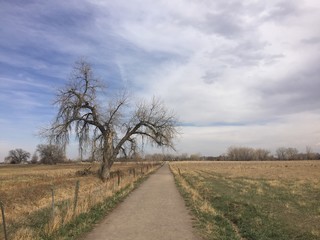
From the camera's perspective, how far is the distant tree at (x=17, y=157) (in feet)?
606

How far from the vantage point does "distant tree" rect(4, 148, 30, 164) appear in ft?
606

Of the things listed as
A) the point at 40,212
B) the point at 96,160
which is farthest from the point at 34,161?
the point at 40,212

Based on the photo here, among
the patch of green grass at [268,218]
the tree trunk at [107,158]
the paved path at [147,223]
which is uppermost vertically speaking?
the tree trunk at [107,158]

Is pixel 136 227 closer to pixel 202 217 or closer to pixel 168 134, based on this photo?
pixel 202 217

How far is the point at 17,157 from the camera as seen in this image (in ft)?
608

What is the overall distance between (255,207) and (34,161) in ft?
600

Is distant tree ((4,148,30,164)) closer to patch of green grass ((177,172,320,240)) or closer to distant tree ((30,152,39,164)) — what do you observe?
distant tree ((30,152,39,164))

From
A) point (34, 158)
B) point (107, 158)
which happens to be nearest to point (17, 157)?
point (34, 158)

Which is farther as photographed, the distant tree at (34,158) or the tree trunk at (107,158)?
the distant tree at (34,158)

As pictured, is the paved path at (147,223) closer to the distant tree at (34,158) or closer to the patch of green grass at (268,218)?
the patch of green grass at (268,218)

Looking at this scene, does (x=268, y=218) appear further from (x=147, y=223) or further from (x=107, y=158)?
(x=107, y=158)

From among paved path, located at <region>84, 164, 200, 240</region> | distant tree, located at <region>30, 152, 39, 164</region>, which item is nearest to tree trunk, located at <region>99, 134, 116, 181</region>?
paved path, located at <region>84, 164, 200, 240</region>

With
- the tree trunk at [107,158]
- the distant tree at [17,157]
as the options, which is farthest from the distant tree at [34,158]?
the tree trunk at [107,158]

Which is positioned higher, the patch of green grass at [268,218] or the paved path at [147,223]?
the paved path at [147,223]
